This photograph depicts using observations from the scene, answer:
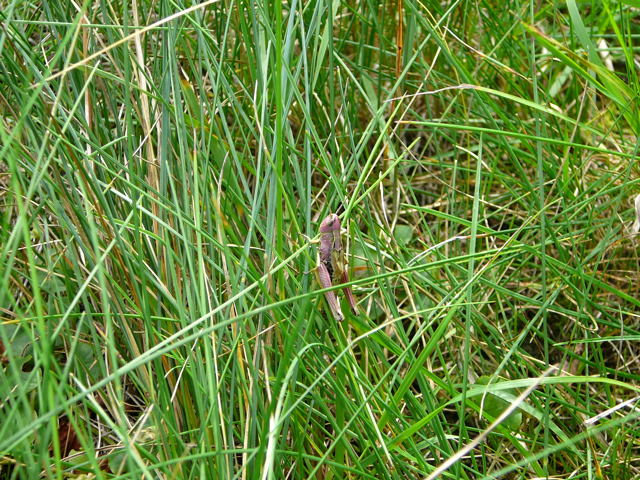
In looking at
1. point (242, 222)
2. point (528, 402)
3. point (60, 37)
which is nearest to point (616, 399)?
A: point (528, 402)

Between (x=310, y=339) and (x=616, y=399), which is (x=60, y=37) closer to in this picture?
(x=310, y=339)

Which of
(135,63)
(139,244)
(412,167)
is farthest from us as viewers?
(412,167)

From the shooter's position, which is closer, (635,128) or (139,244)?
(139,244)

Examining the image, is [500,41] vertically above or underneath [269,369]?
above

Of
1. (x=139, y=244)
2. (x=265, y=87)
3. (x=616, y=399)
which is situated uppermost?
(x=265, y=87)
